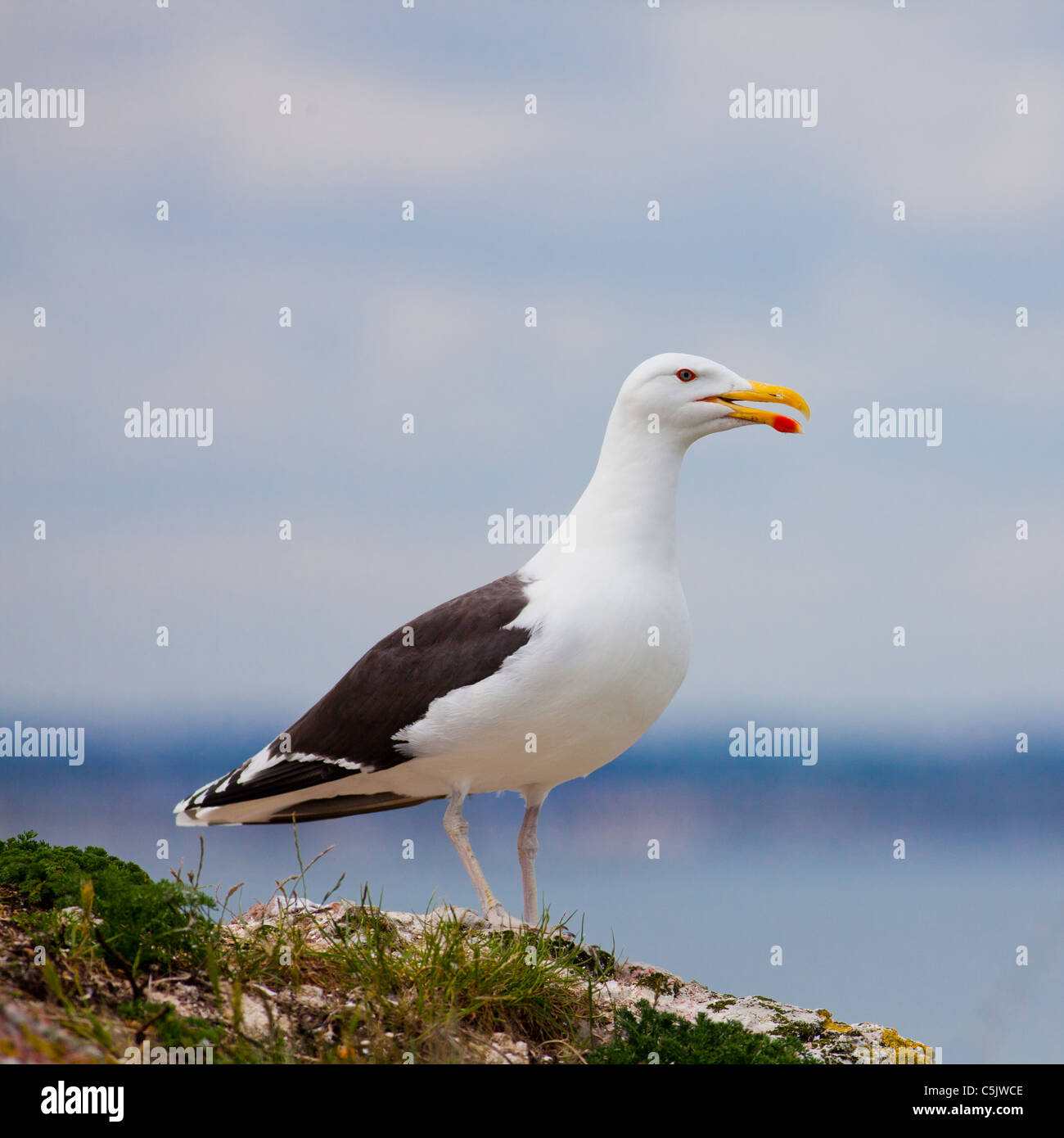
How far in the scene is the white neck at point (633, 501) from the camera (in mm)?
7918

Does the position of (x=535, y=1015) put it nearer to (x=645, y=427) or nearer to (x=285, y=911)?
(x=285, y=911)

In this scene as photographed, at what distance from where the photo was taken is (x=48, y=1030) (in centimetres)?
448

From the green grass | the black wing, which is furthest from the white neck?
the green grass

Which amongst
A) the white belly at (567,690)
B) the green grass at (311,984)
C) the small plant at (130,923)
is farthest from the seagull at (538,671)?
the small plant at (130,923)

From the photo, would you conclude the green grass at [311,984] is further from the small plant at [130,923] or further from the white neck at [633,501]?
the white neck at [633,501]

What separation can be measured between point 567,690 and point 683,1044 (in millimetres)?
2226

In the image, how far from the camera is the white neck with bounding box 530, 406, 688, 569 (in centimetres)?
792

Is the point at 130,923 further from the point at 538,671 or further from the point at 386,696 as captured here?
the point at 538,671

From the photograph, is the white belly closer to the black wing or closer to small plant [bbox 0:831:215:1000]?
the black wing

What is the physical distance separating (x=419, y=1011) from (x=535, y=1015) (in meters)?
0.73

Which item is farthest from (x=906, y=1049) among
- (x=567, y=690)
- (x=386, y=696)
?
(x=386, y=696)

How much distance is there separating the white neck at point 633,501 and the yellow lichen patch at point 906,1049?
3.15 metres

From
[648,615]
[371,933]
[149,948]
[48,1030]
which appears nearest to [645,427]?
[648,615]

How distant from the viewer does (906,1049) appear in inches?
273
